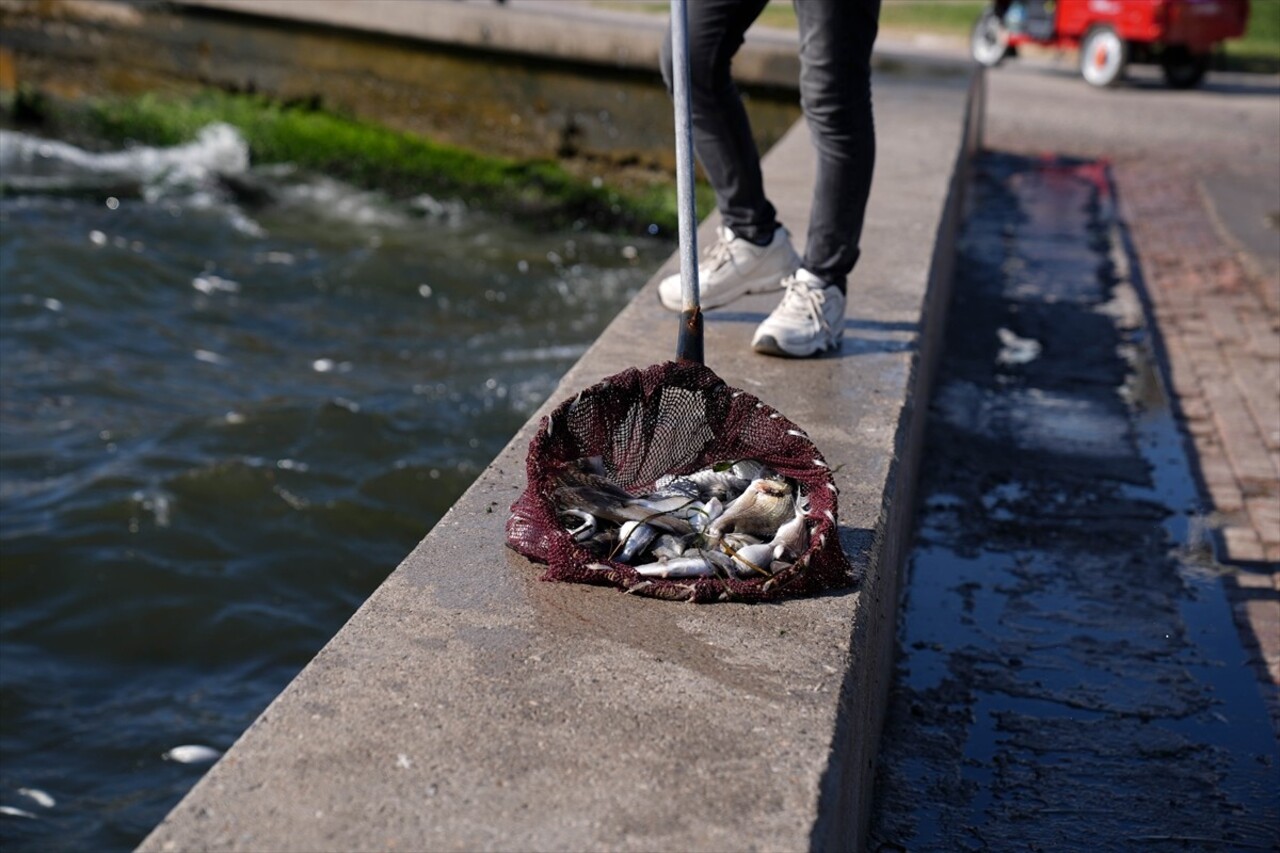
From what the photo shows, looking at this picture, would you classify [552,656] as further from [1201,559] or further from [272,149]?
[272,149]

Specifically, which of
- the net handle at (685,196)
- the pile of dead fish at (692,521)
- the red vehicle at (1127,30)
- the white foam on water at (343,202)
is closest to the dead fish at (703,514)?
the pile of dead fish at (692,521)

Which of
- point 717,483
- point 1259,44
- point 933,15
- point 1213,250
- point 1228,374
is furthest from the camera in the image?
point 933,15

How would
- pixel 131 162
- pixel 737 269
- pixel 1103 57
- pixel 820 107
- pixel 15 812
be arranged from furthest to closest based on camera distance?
pixel 1103 57 < pixel 131 162 < pixel 737 269 < pixel 820 107 < pixel 15 812

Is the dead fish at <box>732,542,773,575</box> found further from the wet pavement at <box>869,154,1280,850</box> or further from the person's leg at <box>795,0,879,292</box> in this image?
the person's leg at <box>795,0,879,292</box>

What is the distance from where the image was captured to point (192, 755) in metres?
3.88

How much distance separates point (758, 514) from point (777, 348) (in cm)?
112

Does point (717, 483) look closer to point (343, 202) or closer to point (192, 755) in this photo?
point (192, 755)

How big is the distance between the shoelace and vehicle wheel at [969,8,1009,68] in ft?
43.4

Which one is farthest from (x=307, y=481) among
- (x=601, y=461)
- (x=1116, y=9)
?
(x=1116, y=9)

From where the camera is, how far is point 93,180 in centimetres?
955

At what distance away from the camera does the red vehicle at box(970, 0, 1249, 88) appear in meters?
14.5

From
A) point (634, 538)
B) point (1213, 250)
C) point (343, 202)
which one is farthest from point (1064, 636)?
point (343, 202)

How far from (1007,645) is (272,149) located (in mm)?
7758

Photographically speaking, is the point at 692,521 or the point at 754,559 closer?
the point at 754,559
